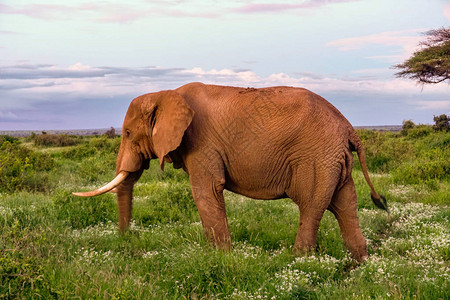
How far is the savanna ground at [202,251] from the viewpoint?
5000mm

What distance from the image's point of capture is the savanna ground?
500cm

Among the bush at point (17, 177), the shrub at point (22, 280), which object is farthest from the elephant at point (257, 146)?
the bush at point (17, 177)

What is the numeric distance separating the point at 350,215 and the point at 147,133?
10.3 ft

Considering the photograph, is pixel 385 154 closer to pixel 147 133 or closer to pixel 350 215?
pixel 350 215

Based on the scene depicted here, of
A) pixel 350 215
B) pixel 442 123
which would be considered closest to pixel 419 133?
pixel 442 123

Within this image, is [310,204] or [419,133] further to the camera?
[419,133]

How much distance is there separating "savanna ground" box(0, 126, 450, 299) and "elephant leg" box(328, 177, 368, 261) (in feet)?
0.67

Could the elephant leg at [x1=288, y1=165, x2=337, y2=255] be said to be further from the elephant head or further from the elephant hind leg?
the elephant head

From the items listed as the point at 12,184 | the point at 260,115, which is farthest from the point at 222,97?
the point at 12,184

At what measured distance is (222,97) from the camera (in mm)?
6672

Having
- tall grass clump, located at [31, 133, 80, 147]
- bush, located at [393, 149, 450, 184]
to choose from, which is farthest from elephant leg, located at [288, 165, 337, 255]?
tall grass clump, located at [31, 133, 80, 147]

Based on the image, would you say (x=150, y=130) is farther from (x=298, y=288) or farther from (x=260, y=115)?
(x=298, y=288)

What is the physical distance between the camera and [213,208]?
6434mm

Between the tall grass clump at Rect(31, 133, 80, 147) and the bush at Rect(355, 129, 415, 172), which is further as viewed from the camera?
the tall grass clump at Rect(31, 133, 80, 147)
